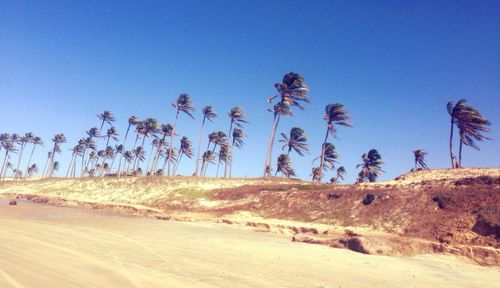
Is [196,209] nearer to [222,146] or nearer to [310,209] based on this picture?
[310,209]

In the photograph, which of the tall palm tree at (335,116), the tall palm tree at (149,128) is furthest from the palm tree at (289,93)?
the tall palm tree at (149,128)

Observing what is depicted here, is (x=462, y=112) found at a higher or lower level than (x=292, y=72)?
lower

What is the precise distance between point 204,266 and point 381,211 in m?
16.8

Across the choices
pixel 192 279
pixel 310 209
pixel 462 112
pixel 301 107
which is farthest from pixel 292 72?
pixel 192 279

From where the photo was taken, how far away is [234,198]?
35.0 m

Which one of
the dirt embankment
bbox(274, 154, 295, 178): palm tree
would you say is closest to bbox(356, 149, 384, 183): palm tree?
bbox(274, 154, 295, 178): palm tree

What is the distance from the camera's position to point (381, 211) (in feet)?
74.2

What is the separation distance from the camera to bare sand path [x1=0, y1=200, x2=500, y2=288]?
716 centimetres

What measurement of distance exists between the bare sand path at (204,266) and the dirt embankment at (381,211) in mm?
1074

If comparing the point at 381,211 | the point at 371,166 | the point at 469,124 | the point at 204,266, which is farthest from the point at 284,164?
the point at 204,266

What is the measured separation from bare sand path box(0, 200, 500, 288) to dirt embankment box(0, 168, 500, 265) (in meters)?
1.07

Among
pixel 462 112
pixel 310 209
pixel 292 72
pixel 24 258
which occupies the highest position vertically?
pixel 292 72

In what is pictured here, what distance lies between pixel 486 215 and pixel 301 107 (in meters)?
40.0

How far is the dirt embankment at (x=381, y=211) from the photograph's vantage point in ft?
49.7
